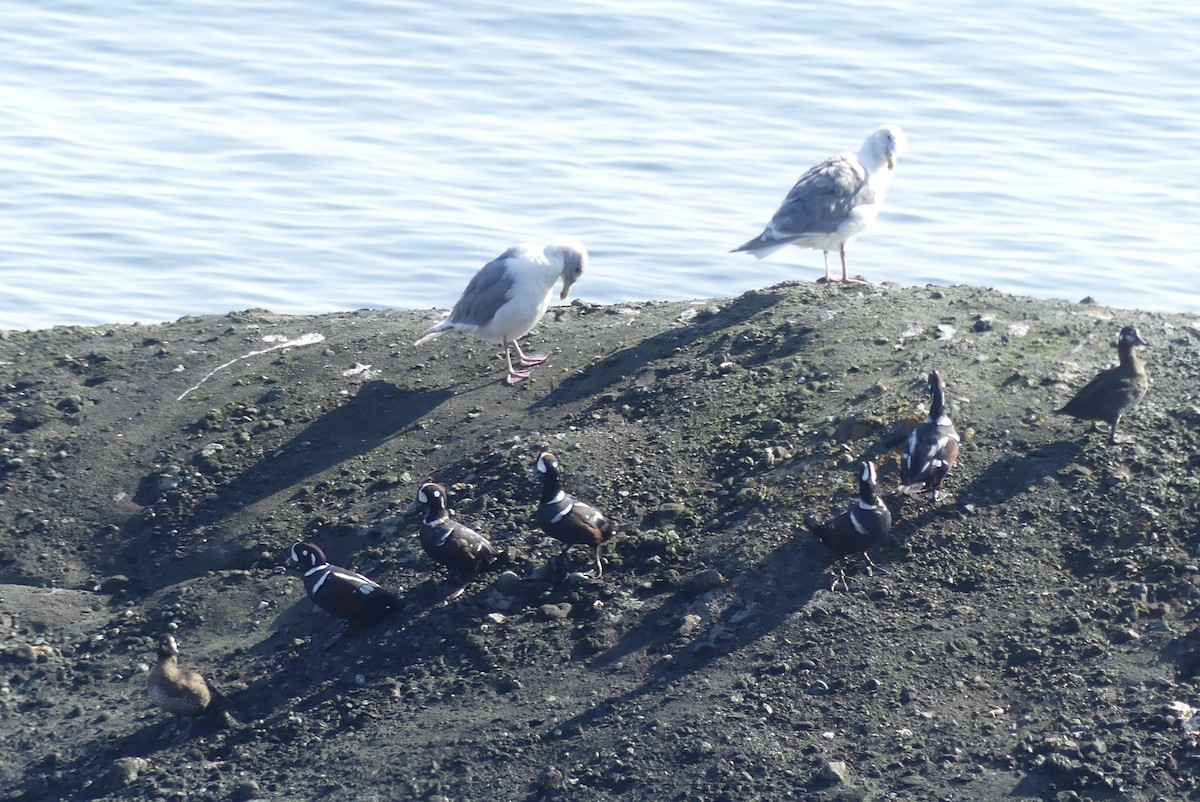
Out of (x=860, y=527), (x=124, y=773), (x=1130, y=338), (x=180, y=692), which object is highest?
(x=1130, y=338)

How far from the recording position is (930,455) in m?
8.26

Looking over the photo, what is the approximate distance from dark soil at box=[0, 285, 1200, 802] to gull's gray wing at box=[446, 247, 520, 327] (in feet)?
1.20

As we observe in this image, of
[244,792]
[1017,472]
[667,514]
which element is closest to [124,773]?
[244,792]

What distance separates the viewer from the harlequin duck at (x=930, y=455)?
8258 millimetres

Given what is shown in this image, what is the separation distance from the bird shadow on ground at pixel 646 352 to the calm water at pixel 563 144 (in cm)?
662

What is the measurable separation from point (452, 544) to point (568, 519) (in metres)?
0.61

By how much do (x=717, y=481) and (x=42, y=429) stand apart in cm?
443

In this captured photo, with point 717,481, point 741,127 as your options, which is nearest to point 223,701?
point 717,481

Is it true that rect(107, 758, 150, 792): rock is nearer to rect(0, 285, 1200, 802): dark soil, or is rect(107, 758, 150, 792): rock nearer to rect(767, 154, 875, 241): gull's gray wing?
rect(0, 285, 1200, 802): dark soil

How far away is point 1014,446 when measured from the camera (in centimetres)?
884

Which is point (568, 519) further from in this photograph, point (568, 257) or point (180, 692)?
point (568, 257)

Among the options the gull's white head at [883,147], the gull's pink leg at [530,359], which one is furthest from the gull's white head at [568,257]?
the gull's white head at [883,147]

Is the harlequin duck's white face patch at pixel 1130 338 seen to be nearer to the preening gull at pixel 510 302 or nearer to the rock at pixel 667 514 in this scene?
the rock at pixel 667 514

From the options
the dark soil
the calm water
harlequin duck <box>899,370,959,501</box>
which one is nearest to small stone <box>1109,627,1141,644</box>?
the dark soil
